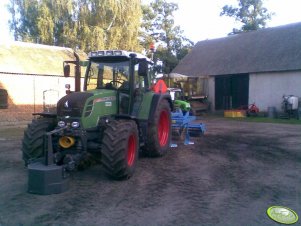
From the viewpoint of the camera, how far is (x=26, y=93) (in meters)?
22.3

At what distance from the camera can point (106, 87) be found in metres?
8.38

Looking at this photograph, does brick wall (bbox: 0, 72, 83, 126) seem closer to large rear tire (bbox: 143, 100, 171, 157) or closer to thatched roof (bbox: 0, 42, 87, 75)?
thatched roof (bbox: 0, 42, 87, 75)

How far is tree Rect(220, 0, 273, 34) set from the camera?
39.6 meters

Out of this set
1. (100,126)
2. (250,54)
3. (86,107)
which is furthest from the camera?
(250,54)

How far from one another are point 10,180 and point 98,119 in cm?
Result: 199

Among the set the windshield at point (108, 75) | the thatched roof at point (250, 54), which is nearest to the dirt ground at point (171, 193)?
the windshield at point (108, 75)

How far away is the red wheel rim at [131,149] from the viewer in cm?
726

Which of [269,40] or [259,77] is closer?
[259,77]

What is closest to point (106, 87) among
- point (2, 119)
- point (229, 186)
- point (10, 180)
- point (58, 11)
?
point (10, 180)

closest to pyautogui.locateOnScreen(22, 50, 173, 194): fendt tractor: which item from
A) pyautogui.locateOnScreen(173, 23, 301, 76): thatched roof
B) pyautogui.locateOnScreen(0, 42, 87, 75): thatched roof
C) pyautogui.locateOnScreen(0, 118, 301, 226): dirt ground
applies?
pyautogui.locateOnScreen(0, 118, 301, 226): dirt ground

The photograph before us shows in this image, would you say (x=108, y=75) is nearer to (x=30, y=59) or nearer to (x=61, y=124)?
(x=61, y=124)

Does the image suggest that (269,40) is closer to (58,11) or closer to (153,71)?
(58,11)

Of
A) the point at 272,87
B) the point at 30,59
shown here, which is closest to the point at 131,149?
the point at 30,59

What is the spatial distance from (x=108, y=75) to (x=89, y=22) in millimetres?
24770
